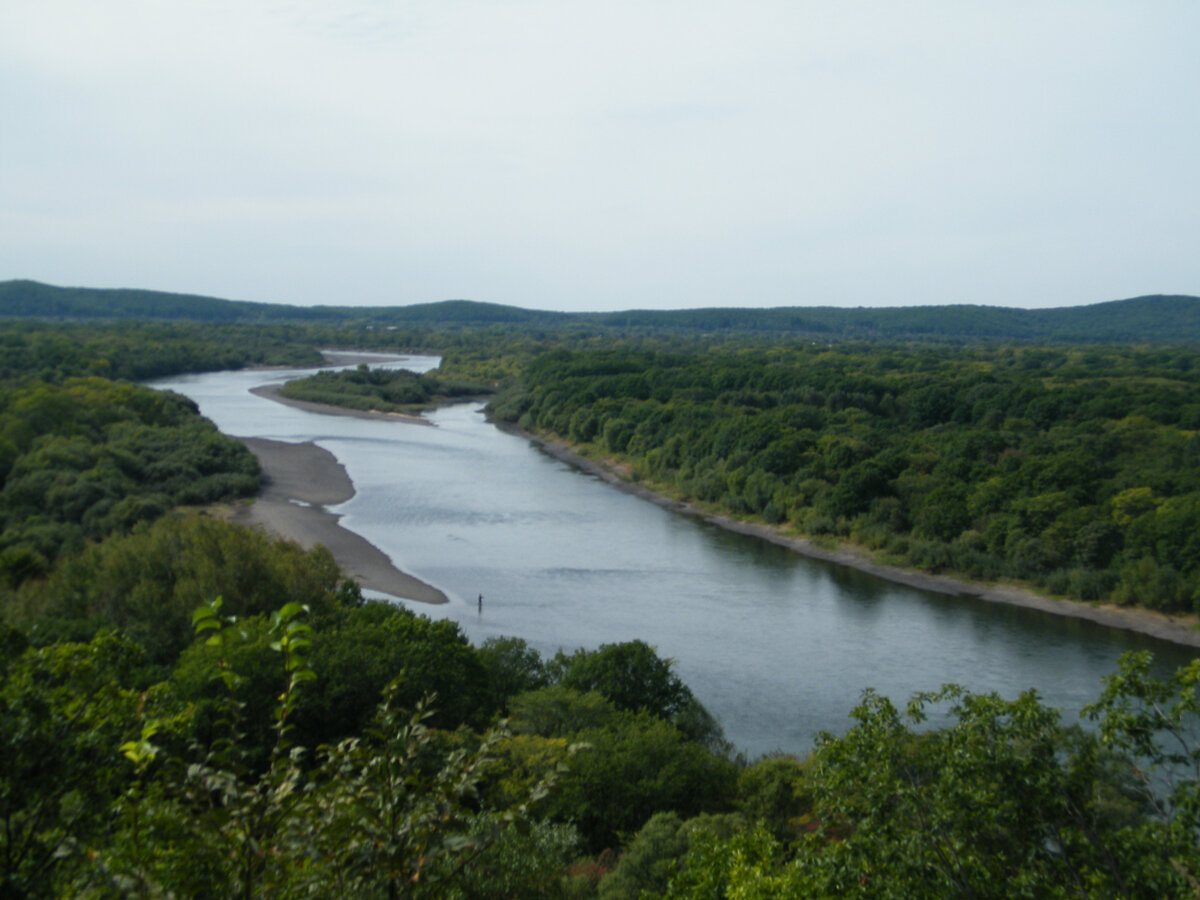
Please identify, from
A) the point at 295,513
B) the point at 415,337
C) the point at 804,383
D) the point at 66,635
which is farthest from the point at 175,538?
the point at 415,337

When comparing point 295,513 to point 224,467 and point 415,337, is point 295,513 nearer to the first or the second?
point 224,467

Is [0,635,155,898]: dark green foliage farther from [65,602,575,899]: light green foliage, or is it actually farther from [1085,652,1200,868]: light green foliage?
[1085,652,1200,868]: light green foliage

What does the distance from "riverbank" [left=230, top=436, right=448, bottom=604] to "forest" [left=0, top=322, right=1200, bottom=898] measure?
5.93 ft

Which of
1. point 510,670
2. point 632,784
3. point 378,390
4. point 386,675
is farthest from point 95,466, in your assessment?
point 378,390

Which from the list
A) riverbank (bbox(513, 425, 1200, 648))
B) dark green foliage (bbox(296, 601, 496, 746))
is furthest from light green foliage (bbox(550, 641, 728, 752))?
riverbank (bbox(513, 425, 1200, 648))

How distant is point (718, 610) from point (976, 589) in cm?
874

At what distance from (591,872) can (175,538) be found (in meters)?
13.4

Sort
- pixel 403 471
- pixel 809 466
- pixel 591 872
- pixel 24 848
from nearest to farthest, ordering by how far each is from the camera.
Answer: pixel 24 848
pixel 591 872
pixel 809 466
pixel 403 471

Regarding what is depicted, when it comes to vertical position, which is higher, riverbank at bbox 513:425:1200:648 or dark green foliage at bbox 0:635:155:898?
dark green foliage at bbox 0:635:155:898

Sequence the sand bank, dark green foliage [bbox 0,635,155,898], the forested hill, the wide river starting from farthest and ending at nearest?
the forested hill < the sand bank < the wide river < dark green foliage [bbox 0,635,155,898]

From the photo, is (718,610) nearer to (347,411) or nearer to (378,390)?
(347,411)

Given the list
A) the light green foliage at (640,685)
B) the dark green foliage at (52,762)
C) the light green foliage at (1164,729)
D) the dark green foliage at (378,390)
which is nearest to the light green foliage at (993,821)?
the light green foliage at (1164,729)

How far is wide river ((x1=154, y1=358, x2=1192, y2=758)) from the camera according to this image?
21.0 meters

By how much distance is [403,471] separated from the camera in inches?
1823
